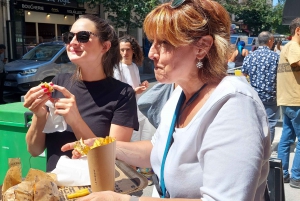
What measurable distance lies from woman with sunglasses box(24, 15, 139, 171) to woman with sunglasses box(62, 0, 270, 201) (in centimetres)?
→ 68

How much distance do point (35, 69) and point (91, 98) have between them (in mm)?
10132

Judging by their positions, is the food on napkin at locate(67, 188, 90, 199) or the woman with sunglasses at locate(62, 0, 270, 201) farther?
the food on napkin at locate(67, 188, 90, 199)

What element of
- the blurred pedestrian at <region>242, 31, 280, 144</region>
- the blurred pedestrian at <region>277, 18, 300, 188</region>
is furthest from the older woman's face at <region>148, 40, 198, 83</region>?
the blurred pedestrian at <region>242, 31, 280, 144</region>

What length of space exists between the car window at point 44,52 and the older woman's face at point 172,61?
11.3m

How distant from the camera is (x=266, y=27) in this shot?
41375 millimetres

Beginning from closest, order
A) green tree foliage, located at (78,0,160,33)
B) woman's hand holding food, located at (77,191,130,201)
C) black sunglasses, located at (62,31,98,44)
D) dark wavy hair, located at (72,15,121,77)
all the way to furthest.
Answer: woman's hand holding food, located at (77,191,130,201) → black sunglasses, located at (62,31,98,44) → dark wavy hair, located at (72,15,121,77) → green tree foliage, located at (78,0,160,33)

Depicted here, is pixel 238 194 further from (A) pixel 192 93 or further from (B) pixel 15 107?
(B) pixel 15 107

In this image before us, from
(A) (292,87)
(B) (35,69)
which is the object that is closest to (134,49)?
(A) (292,87)

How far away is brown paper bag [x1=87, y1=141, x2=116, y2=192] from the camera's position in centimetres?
155

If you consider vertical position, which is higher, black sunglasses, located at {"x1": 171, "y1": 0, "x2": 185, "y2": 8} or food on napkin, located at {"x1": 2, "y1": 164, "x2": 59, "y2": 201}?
black sunglasses, located at {"x1": 171, "y1": 0, "x2": 185, "y2": 8}

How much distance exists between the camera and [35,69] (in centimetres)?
1192

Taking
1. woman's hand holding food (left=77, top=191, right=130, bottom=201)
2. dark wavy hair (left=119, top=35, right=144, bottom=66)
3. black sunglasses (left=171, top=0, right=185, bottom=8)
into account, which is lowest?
woman's hand holding food (left=77, top=191, right=130, bottom=201)

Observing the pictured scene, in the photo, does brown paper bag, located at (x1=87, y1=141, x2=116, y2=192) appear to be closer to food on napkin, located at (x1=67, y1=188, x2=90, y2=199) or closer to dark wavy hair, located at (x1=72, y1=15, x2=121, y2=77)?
food on napkin, located at (x1=67, y1=188, x2=90, y2=199)

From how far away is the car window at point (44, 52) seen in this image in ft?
40.8
